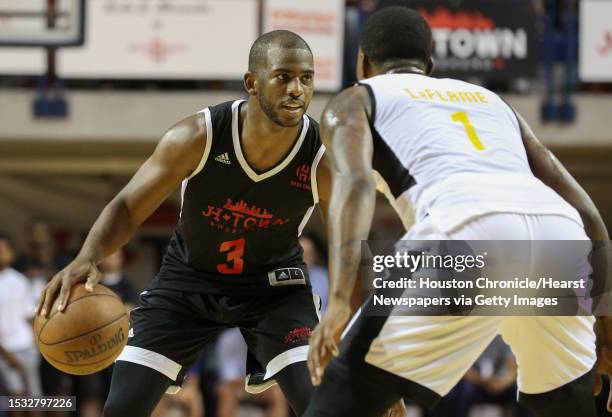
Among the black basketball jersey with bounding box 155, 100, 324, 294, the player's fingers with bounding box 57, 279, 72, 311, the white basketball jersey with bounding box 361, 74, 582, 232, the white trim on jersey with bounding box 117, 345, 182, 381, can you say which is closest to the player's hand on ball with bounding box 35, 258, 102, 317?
the player's fingers with bounding box 57, 279, 72, 311

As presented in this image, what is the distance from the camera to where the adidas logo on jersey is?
13.8 feet

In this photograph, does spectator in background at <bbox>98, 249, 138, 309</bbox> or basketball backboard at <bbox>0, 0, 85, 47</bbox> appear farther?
spectator in background at <bbox>98, 249, 138, 309</bbox>

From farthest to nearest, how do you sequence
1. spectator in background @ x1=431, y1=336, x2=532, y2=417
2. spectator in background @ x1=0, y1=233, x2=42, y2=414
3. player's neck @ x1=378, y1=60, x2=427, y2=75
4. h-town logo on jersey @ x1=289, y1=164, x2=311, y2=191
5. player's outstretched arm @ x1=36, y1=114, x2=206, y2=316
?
spectator in background @ x1=431, y1=336, x2=532, y2=417
spectator in background @ x1=0, y1=233, x2=42, y2=414
h-town logo on jersey @ x1=289, y1=164, x2=311, y2=191
player's outstretched arm @ x1=36, y1=114, x2=206, y2=316
player's neck @ x1=378, y1=60, x2=427, y2=75

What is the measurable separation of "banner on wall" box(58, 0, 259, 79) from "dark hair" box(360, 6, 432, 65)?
644cm

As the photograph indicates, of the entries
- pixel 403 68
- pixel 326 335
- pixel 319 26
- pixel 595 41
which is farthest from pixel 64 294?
pixel 595 41

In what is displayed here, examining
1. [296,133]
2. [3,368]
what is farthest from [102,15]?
[296,133]

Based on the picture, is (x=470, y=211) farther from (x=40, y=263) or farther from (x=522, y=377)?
(x=40, y=263)

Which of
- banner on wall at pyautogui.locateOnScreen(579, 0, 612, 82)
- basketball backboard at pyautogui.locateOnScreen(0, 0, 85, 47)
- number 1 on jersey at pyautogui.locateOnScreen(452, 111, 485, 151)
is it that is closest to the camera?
number 1 on jersey at pyautogui.locateOnScreen(452, 111, 485, 151)

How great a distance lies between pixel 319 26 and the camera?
985 centimetres

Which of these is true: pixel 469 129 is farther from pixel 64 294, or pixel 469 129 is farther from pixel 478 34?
pixel 478 34

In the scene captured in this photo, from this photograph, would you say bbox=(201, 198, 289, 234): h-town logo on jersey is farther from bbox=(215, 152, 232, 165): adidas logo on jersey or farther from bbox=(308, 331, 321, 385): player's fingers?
bbox=(308, 331, 321, 385): player's fingers

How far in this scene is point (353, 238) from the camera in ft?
9.55

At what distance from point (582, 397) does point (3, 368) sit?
6.54 metres

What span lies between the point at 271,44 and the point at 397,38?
0.80 metres
